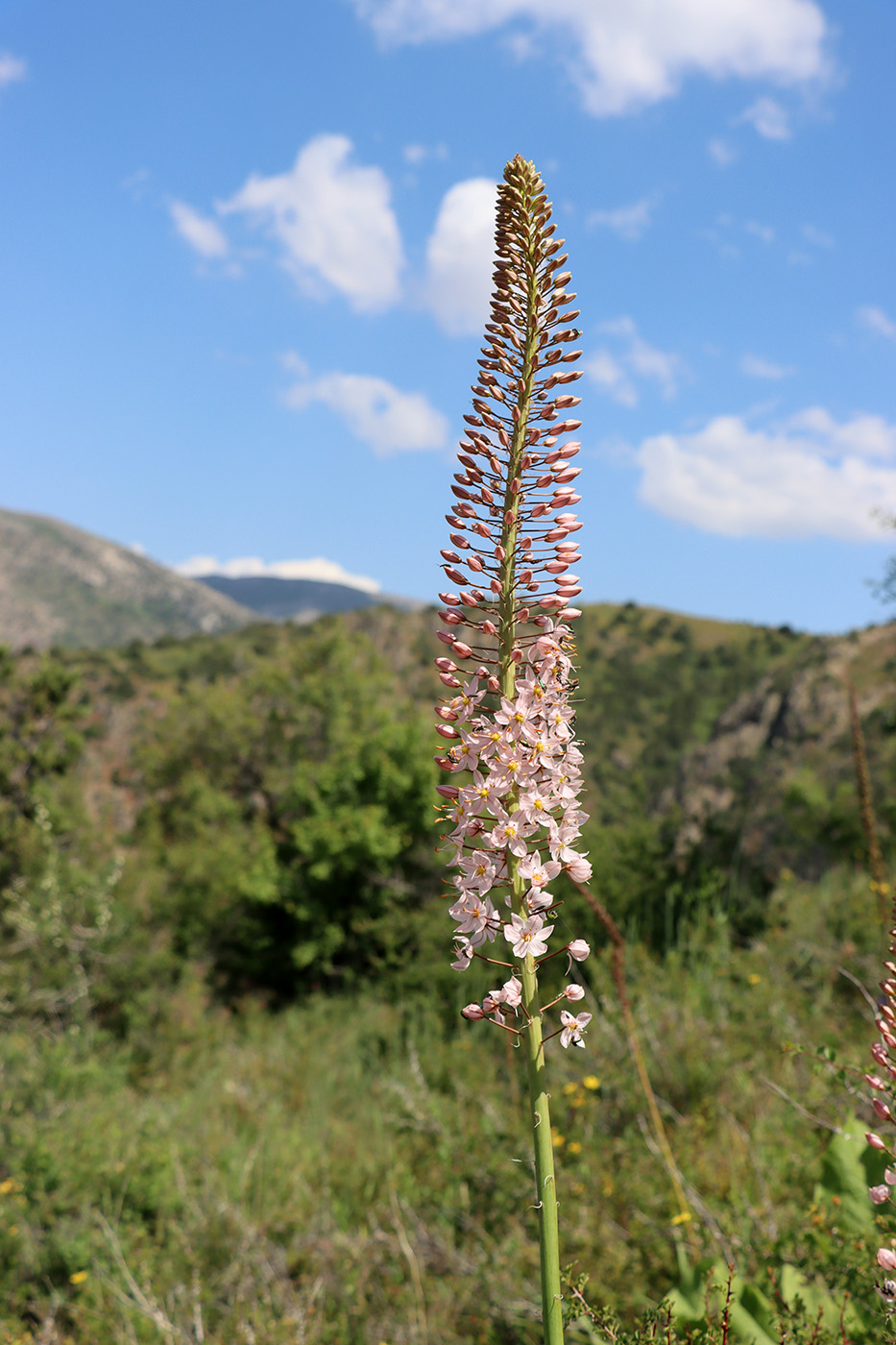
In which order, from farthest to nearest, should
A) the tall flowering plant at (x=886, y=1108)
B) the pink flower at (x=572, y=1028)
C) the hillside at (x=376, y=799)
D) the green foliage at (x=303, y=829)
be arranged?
1. the green foliage at (x=303, y=829)
2. the hillside at (x=376, y=799)
3. the pink flower at (x=572, y=1028)
4. the tall flowering plant at (x=886, y=1108)

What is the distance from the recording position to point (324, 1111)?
28.5ft

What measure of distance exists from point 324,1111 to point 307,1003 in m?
8.40

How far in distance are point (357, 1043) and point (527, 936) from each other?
10.7 m

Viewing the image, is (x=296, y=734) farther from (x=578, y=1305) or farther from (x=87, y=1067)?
(x=578, y=1305)

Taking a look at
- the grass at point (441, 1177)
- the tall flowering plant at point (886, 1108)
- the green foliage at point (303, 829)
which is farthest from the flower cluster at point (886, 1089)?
the green foliage at point (303, 829)

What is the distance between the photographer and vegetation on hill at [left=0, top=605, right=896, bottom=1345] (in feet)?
15.8

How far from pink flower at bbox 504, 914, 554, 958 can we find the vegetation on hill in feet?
4.72

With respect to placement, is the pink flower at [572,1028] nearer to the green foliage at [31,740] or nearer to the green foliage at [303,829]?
the green foliage at [303,829]

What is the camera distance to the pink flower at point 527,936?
96.8 inches

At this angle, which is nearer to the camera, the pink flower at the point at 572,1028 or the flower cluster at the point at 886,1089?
the flower cluster at the point at 886,1089

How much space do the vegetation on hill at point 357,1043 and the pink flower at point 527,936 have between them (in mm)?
1437

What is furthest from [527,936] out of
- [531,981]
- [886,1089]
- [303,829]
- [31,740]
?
[31,740]

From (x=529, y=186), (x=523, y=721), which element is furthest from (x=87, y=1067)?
(x=529, y=186)

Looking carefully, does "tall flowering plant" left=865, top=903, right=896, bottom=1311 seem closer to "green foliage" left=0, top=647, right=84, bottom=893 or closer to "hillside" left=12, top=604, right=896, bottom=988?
"hillside" left=12, top=604, right=896, bottom=988
